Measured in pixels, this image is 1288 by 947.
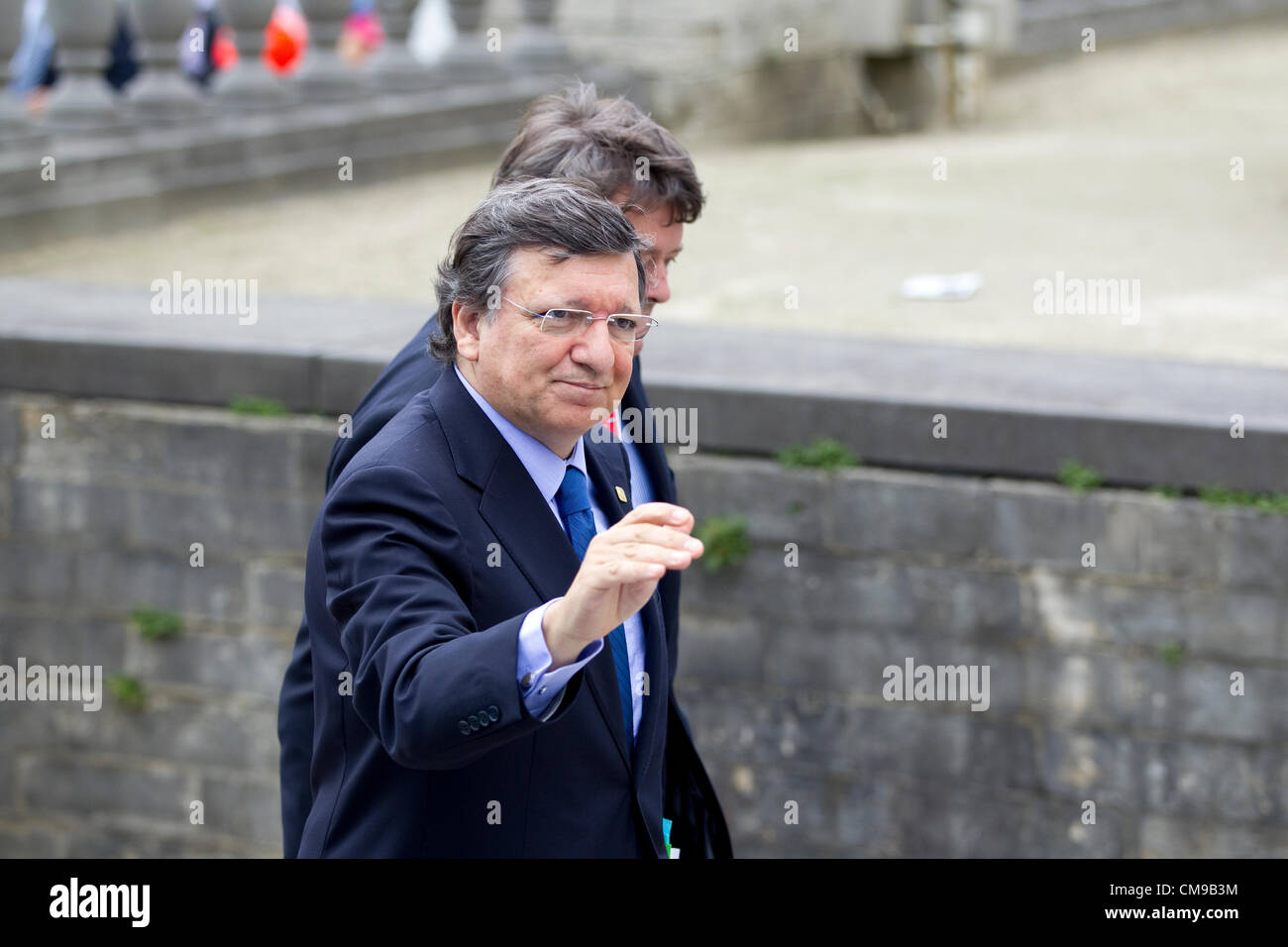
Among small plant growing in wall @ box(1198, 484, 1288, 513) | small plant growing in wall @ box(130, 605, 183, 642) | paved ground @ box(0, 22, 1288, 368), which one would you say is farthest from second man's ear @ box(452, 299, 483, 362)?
small plant growing in wall @ box(130, 605, 183, 642)

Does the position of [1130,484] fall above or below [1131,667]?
above

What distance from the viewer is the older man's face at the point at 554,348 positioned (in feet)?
7.98

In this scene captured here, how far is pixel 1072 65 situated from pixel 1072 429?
12303 millimetres

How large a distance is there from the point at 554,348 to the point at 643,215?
849 mm

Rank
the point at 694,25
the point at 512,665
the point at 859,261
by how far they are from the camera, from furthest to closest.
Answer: the point at 694,25 → the point at 859,261 → the point at 512,665

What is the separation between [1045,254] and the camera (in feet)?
28.4

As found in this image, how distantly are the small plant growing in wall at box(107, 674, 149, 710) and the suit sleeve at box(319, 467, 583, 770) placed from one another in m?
3.98

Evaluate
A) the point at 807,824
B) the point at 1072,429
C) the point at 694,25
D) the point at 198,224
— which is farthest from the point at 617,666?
the point at 694,25

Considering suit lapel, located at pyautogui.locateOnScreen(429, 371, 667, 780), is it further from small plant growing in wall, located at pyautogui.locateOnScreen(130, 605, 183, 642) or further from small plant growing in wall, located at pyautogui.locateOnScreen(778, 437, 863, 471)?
small plant growing in wall, located at pyautogui.locateOnScreen(130, 605, 183, 642)

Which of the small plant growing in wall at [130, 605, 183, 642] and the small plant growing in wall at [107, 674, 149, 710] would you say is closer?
the small plant growing in wall at [130, 605, 183, 642]

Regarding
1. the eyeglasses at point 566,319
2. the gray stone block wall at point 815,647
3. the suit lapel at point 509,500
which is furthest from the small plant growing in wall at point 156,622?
the eyeglasses at point 566,319

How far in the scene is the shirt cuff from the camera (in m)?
2.17

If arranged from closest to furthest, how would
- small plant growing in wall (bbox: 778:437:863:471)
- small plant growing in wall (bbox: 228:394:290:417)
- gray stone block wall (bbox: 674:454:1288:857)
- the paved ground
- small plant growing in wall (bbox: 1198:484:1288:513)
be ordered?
small plant growing in wall (bbox: 1198:484:1288:513) → gray stone block wall (bbox: 674:454:1288:857) → small plant growing in wall (bbox: 778:437:863:471) → small plant growing in wall (bbox: 228:394:290:417) → the paved ground

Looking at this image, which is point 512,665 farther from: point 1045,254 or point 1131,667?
point 1045,254
